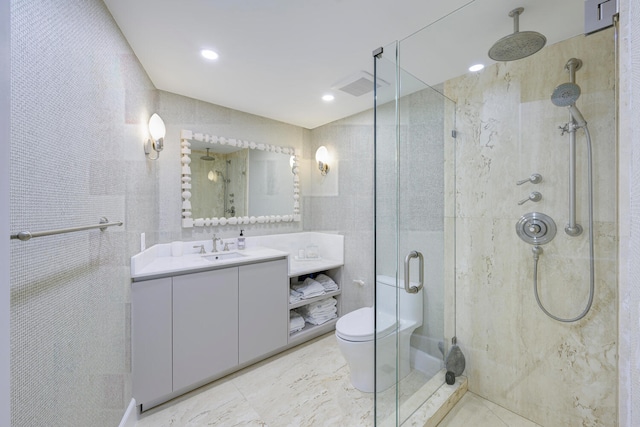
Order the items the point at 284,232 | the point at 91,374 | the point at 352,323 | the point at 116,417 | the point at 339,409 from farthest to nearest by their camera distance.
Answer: the point at 284,232
the point at 352,323
the point at 339,409
the point at 116,417
the point at 91,374

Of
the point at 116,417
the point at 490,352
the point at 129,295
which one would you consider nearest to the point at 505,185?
the point at 490,352

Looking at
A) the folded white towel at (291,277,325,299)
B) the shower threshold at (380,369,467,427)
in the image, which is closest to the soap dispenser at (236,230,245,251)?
the folded white towel at (291,277,325,299)

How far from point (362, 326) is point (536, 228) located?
125cm

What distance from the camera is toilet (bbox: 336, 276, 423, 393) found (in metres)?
1.50

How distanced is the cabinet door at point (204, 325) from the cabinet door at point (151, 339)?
0.05 m

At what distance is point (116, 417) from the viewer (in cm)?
139

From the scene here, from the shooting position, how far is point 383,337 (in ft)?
4.98

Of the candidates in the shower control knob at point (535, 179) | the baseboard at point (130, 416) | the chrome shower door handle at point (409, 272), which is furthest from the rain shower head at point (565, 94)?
the baseboard at point (130, 416)

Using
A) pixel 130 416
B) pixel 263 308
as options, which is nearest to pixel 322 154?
pixel 263 308

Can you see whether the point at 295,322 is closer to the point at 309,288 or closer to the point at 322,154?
the point at 309,288

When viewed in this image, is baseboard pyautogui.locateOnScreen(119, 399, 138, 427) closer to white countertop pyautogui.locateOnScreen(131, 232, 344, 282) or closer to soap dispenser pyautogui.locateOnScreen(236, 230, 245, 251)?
white countertop pyautogui.locateOnScreen(131, 232, 344, 282)

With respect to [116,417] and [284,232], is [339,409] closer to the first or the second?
[116,417]

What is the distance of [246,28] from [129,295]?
170cm

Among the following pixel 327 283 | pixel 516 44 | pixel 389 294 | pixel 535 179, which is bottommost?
pixel 327 283
